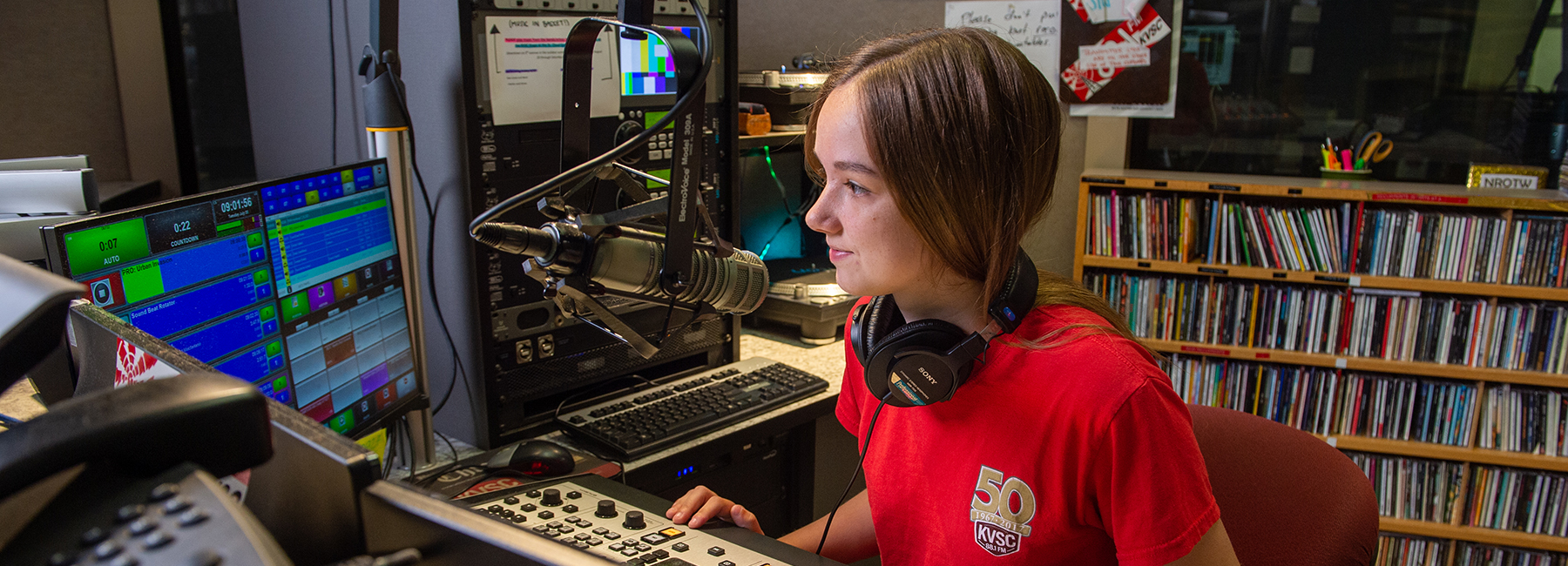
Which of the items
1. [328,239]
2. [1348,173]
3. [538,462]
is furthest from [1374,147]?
[328,239]

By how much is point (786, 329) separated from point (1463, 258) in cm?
167

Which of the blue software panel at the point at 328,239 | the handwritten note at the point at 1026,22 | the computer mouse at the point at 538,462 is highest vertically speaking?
the handwritten note at the point at 1026,22

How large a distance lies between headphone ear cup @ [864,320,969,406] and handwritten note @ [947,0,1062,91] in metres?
1.94

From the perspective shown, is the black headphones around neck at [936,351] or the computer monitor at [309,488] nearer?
the computer monitor at [309,488]

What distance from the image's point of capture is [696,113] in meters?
0.81

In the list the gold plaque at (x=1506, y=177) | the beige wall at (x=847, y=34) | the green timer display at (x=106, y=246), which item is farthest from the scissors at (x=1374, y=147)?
the green timer display at (x=106, y=246)

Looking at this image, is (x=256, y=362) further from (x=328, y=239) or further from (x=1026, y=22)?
(x=1026, y=22)

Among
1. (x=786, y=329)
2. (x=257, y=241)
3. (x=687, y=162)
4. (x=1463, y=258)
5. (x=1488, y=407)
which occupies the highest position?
(x=687, y=162)

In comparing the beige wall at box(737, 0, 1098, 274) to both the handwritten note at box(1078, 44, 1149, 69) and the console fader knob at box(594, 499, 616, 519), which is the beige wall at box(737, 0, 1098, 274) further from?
the console fader knob at box(594, 499, 616, 519)

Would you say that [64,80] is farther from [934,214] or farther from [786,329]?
[934,214]

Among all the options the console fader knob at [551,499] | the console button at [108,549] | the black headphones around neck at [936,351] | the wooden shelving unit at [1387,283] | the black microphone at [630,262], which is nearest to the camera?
the console button at [108,549]

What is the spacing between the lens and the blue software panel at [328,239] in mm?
1074

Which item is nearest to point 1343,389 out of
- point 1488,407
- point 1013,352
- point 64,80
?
point 1488,407

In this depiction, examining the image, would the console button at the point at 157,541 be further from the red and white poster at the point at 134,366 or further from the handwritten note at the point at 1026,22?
the handwritten note at the point at 1026,22
